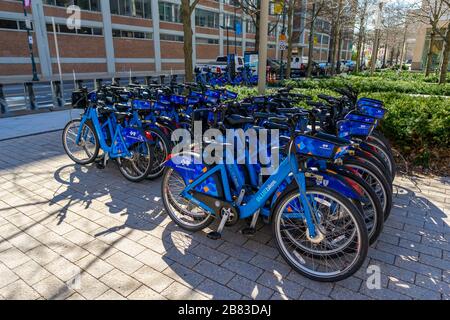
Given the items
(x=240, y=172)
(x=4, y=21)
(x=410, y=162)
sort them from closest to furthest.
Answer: (x=240, y=172) < (x=410, y=162) < (x=4, y=21)

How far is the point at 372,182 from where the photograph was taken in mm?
3223

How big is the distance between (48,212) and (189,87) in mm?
3449

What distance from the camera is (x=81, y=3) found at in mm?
27578

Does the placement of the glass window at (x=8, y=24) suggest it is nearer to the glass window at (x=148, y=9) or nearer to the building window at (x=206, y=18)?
the glass window at (x=148, y=9)

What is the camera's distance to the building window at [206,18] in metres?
38.3

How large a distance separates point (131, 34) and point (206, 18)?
37.7 feet

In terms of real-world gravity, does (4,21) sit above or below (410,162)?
above

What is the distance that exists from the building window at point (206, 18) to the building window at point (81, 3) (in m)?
12.6

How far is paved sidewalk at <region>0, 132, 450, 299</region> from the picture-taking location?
2.55m

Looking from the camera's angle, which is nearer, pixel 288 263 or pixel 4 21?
pixel 288 263

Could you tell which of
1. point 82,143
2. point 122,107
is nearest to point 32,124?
point 82,143

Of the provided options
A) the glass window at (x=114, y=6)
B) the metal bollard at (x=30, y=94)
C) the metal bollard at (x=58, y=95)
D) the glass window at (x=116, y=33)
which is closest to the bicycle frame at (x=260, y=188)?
the metal bollard at (x=30, y=94)

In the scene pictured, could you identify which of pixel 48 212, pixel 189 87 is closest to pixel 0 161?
pixel 48 212

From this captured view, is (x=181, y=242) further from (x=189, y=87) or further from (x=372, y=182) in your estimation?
(x=189, y=87)
